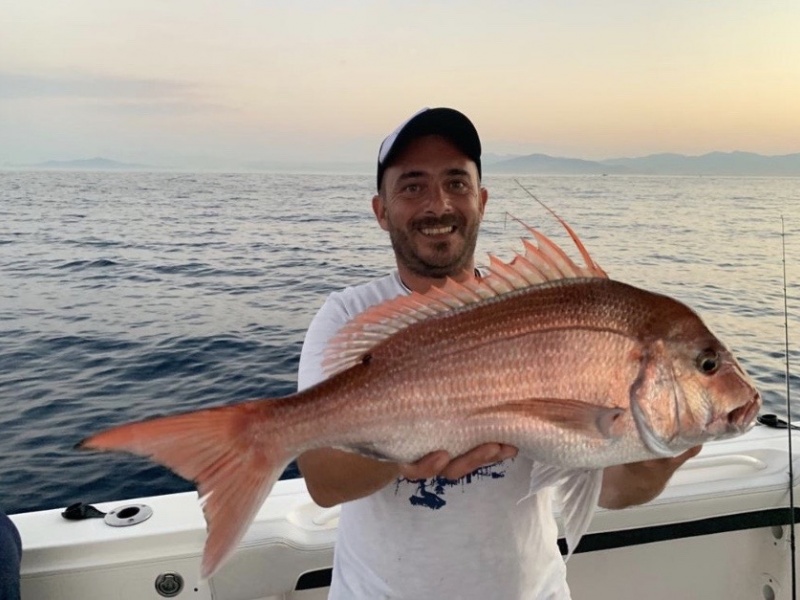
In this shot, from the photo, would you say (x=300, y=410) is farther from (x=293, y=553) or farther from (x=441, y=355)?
(x=293, y=553)

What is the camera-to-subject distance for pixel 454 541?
1.92 m

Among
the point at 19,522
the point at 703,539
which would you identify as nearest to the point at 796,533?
the point at 703,539

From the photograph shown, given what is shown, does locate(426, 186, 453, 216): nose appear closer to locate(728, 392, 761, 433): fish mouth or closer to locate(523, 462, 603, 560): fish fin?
locate(523, 462, 603, 560): fish fin

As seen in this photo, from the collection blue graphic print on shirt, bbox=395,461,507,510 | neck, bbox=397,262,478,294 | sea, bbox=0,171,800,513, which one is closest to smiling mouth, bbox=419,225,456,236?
neck, bbox=397,262,478,294

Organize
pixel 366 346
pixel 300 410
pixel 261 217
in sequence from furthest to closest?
pixel 261 217, pixel 366 346, pixel 300 410

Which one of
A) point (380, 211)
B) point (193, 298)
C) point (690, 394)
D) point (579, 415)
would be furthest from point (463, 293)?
point (193, 298)

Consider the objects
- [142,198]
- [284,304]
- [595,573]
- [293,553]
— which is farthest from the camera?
[142,198]

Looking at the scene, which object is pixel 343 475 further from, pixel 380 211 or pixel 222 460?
pixel 380 211

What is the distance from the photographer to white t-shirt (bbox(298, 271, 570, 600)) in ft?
6.26

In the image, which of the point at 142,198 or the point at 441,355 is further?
the point at 142,198

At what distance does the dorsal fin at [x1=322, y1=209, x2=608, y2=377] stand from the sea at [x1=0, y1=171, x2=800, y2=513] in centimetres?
13

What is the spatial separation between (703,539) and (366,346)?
2574mm

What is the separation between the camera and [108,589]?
2.54 meters

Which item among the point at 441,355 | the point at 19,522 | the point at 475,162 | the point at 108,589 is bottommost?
the point at 108,589
